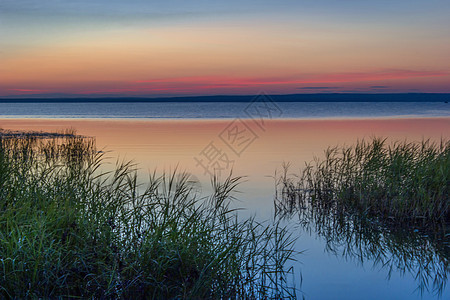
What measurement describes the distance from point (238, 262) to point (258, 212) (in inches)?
205

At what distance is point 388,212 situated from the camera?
356 inches

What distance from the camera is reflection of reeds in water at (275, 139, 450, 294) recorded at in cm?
748

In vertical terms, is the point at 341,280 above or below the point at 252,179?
below

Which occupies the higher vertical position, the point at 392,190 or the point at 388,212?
the point at 392,190

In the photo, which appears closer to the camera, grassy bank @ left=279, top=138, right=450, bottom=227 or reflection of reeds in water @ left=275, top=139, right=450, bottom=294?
reflection of reeds in water @ left=275, top=139, right=450, bottom=294

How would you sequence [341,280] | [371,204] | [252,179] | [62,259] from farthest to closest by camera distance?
[252,179] → [371,204] → [341,280] → [62,259]

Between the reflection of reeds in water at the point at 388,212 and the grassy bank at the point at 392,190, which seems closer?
the reflection of reeds in water at the point at 388,212

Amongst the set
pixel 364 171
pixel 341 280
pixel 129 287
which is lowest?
pixel 341 280

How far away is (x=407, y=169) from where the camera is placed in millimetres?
9492

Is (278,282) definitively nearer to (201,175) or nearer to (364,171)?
(364,171)

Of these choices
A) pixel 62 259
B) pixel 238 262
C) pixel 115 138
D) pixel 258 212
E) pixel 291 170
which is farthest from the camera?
pixel 115 138

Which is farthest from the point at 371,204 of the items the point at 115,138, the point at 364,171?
the point at 115,138

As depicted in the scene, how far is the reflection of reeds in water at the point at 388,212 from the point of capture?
7.48 m

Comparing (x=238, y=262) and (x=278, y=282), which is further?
(x=278, y=282)
